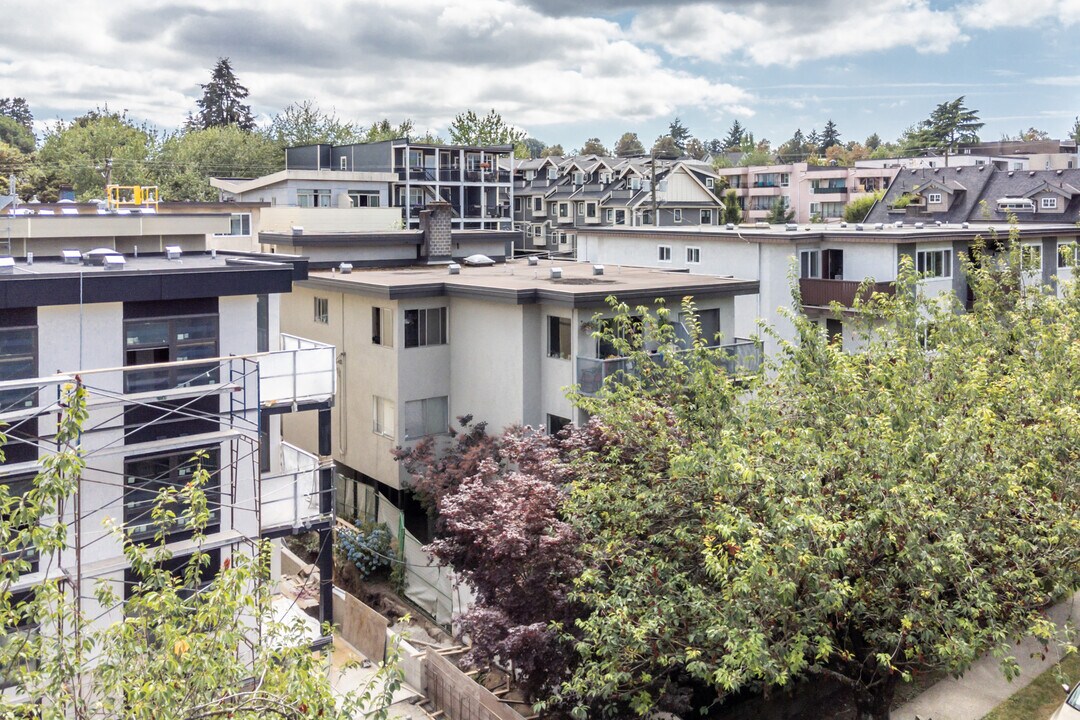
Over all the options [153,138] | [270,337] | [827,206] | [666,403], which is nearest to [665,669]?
[666,403]

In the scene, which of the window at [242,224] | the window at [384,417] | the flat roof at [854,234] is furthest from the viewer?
the window at [242,224]

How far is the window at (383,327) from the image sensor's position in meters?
26.7

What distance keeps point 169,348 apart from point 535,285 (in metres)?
10.4

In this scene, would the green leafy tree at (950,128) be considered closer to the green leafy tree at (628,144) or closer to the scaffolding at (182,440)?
the green leafy tree at (628,144)

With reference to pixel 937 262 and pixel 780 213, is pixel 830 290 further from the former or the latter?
pixel 780 213

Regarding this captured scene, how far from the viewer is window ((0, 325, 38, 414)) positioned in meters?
16.3

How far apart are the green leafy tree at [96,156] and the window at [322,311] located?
55.2 m

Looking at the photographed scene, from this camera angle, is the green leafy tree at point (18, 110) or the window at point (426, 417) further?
the green leafy tree at point (18, 110)

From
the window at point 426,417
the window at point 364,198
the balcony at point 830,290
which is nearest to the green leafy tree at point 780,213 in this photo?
the window at point 364,198

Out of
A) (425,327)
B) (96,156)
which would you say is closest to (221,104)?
(96,156)

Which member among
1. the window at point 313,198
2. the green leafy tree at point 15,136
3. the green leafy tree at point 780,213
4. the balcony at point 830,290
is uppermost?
the green leafy tree at point 15,136

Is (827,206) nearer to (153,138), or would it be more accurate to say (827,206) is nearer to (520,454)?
(153,138)

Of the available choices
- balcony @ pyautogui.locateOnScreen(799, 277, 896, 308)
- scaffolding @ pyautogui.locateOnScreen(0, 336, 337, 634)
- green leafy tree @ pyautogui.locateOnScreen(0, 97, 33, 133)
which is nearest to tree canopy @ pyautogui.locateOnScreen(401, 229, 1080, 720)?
scaffolding @ pyautogui.locateOnScreen(0, 336, 337, 634)

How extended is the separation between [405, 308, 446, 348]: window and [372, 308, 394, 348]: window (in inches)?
17.7
